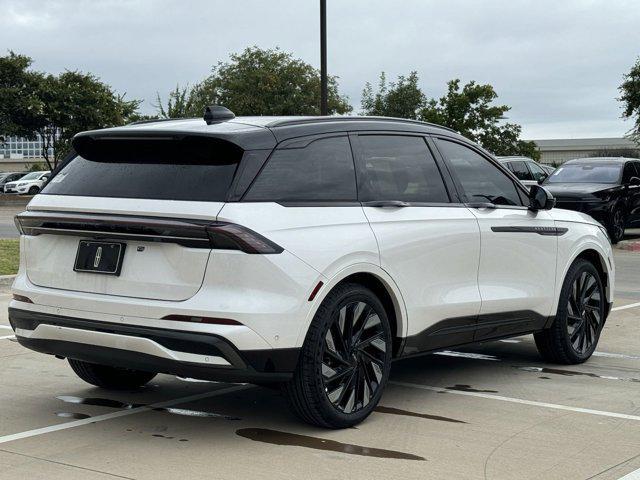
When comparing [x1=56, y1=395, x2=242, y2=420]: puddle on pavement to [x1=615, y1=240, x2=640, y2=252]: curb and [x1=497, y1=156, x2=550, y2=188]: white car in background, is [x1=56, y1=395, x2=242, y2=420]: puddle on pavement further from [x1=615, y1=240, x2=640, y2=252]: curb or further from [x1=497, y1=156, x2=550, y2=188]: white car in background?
[x1=497, y1=156, x2=550, y2=188]: white car in background

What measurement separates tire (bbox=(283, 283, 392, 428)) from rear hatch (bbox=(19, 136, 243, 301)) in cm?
75

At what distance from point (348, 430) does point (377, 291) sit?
859 millimetres

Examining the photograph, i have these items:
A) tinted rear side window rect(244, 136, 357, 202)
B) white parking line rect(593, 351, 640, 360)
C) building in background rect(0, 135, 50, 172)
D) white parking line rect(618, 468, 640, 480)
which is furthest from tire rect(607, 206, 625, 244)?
building in background rect(0, 135, 50, 172)

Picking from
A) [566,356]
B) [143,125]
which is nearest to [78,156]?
[143,125]

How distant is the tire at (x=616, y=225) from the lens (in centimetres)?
2128

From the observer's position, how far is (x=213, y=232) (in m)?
5.38

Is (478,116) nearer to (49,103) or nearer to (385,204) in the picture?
(49,103)

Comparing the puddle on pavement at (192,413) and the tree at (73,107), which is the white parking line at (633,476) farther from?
the tree at (73,107)

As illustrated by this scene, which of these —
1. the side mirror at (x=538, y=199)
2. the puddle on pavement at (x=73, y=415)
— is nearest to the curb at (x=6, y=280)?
the puddle on pavement at (x=73, y=415)

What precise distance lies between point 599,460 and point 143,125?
10.5 feet

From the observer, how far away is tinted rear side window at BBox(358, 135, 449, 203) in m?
6.39

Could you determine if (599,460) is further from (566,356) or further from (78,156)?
(78,156)

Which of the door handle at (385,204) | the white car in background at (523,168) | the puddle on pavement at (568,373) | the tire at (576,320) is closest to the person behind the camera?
the door handle at (385,204)

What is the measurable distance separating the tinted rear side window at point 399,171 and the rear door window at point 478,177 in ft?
0.78
